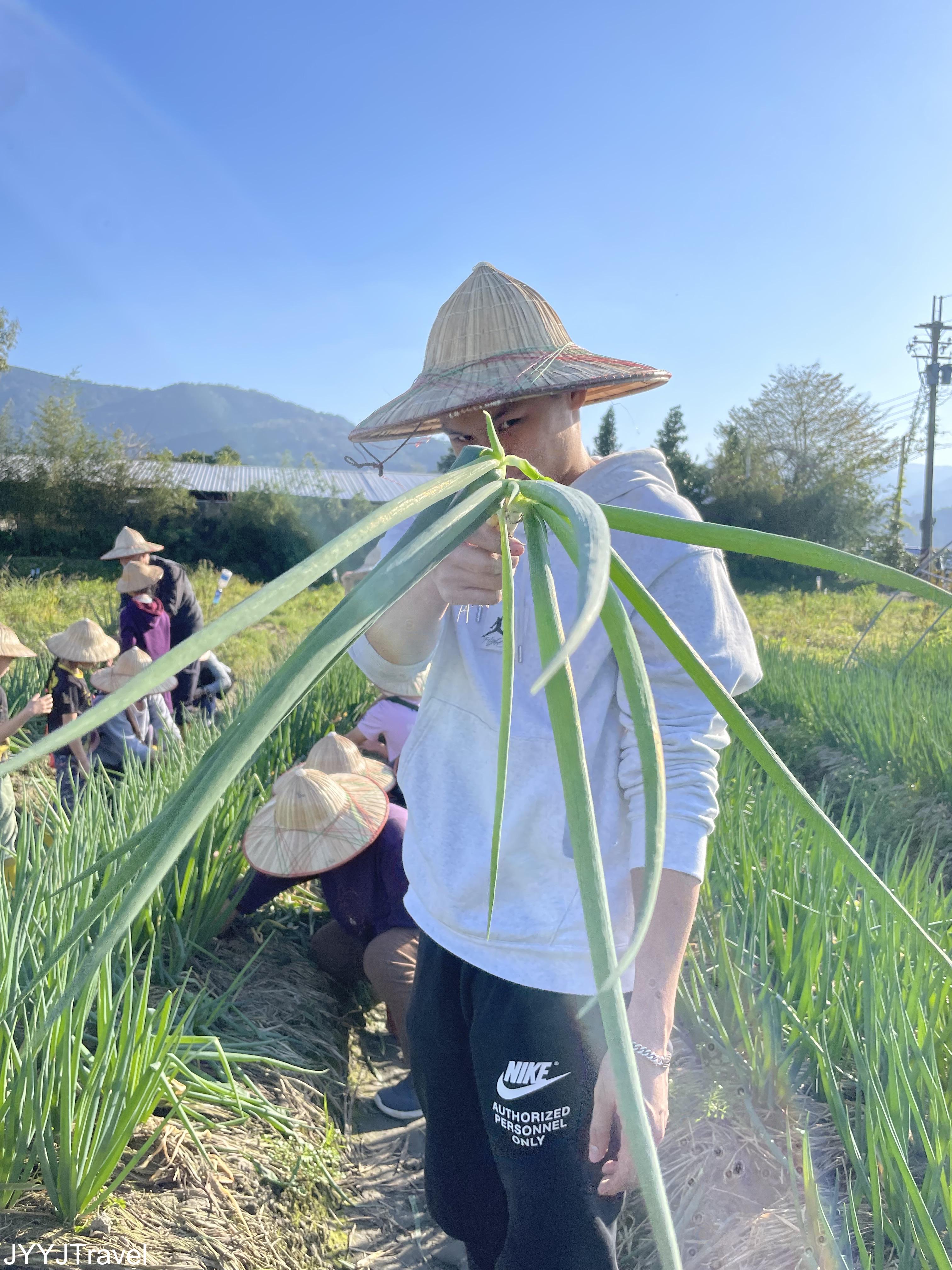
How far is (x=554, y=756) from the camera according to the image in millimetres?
977

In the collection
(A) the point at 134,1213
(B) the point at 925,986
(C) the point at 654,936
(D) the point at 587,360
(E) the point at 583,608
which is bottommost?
(A) the point at 134,1213

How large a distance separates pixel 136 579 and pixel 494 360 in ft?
13.2

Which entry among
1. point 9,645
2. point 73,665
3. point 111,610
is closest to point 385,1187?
point 9,645

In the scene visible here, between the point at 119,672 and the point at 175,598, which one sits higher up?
the point at 175,598

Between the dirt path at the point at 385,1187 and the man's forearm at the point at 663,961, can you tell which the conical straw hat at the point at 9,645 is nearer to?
the dirt path at the point at 385,1187

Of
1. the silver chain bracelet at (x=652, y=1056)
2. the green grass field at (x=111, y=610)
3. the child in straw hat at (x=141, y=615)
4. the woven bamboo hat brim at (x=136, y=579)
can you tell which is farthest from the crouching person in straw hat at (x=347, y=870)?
the green grass field at (x=111, y=610)

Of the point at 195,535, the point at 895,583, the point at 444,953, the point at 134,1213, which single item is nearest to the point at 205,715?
the point at 134,1213

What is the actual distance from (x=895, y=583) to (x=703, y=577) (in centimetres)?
45

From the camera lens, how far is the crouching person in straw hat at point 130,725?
3.45 m

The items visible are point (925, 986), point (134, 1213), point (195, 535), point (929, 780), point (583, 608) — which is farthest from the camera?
point (195, 535)

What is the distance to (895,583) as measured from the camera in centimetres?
44

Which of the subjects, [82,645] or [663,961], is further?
[82,645]

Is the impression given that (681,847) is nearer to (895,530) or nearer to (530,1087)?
(530,1087)

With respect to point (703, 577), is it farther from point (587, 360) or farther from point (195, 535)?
point (195, 535)
